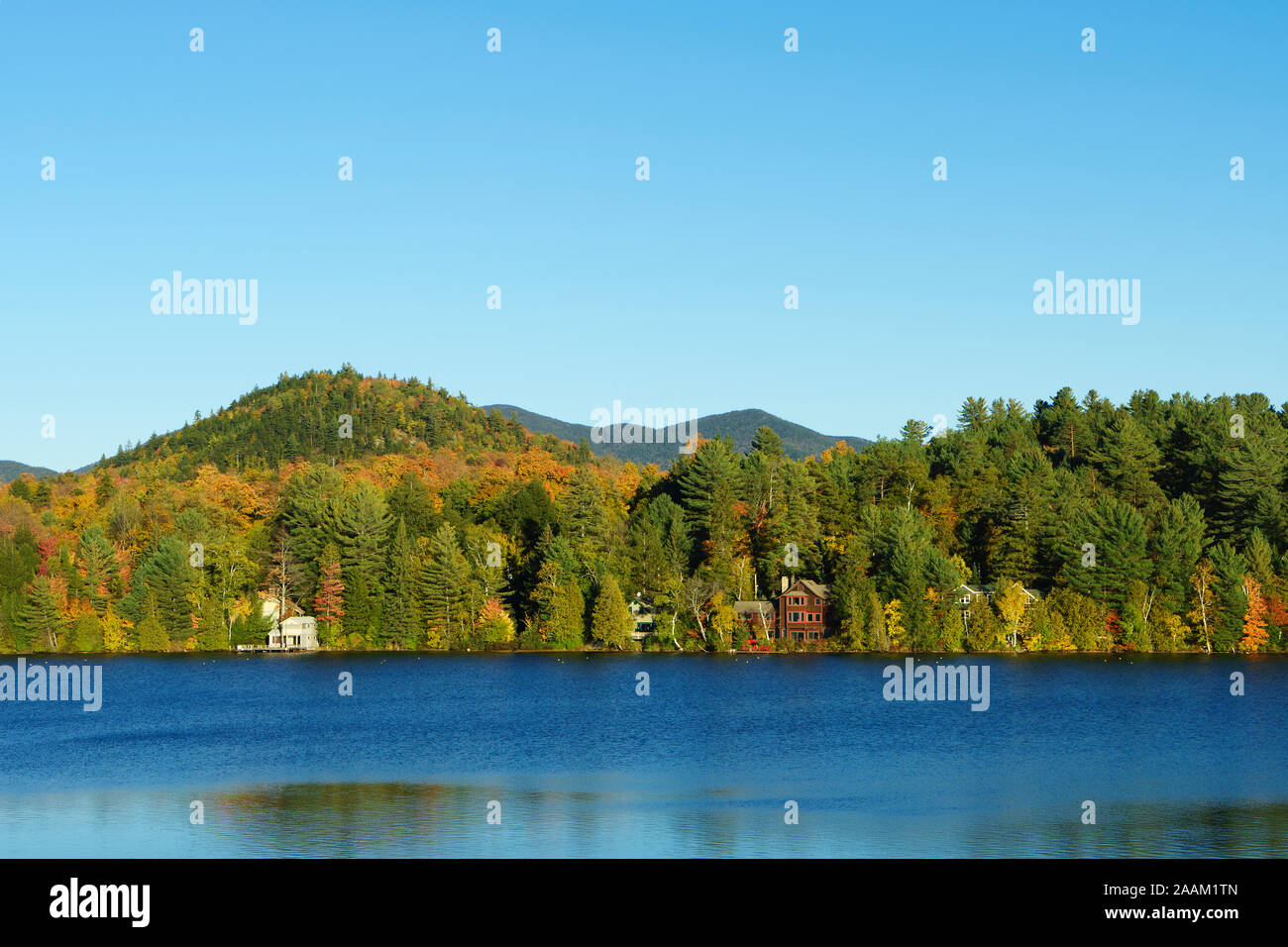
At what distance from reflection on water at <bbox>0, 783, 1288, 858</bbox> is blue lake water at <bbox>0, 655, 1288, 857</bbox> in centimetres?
13

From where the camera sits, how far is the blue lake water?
1345 inches

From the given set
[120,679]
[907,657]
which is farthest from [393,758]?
[907,657]

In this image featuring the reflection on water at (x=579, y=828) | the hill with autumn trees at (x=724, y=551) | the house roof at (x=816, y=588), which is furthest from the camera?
the house roof at (x=816, y=588)

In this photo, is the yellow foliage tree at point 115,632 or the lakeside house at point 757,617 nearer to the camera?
the lakeside house at point 757,617

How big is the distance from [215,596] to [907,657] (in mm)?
60713

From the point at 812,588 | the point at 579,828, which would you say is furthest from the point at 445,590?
the point at 579,828

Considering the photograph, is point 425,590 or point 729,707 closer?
point 729,707

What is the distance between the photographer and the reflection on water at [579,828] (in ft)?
107

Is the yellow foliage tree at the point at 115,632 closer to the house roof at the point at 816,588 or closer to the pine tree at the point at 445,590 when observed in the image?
the pine tree at the point at 445,590

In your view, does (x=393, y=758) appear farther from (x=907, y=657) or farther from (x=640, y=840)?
(x=907, y=657)

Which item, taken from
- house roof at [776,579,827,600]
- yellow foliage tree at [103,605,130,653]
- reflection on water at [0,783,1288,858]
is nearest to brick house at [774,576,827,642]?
house roof at [776,579,827,600]

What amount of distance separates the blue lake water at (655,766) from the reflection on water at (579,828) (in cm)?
13

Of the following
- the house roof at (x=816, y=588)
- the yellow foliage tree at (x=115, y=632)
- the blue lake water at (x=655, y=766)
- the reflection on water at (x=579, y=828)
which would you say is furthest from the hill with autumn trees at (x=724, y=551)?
the reflection on water at (x=579, y=828)
